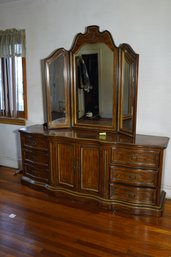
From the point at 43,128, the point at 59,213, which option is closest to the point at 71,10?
the point at 43,128

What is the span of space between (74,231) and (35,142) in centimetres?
124

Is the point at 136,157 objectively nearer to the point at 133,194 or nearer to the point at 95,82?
the point at 133,194

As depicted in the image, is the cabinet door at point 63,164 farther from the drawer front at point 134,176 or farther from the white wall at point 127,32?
the white wall at point 127,32

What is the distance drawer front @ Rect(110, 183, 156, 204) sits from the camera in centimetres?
247

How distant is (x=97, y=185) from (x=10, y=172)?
5.68 ft

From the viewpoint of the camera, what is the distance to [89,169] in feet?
8.77

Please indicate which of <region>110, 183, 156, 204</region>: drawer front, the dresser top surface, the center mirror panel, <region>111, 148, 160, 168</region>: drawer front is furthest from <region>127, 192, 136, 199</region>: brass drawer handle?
the center mirror panel

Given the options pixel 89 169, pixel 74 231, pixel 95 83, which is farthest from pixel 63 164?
pixel 95 83

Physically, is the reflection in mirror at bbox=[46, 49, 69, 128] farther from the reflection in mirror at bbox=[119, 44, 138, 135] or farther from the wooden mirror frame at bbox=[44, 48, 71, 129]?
the reflection in mirror at bbox=[119, 44, 138, 135]

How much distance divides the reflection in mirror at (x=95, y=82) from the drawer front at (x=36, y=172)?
0.85m

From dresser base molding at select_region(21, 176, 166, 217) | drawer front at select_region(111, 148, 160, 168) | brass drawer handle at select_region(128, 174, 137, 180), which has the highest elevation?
drawer front at select_region(111, 148, 160, 168)

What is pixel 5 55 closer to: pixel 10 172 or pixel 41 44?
pixel 41 44

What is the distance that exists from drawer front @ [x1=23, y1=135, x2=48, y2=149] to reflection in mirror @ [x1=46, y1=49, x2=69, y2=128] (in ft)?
0.95

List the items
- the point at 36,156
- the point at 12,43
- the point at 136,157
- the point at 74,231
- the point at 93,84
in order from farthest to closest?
the point at 12,43, the point at 36,156, the point at 93,84, the point at 136,157, the point at 74,231
